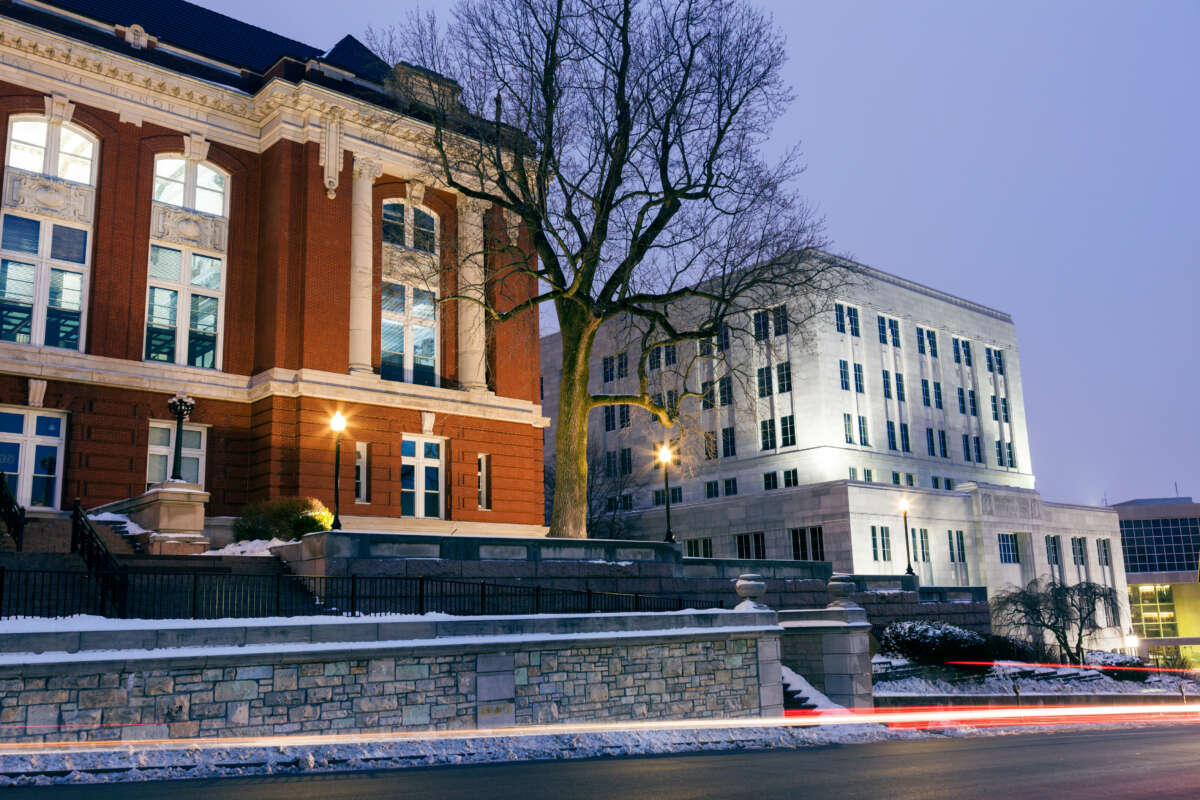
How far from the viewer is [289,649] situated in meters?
14.3

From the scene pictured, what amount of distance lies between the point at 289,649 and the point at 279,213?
2252 centimetres

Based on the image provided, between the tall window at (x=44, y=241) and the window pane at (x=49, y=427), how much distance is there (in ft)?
7.74

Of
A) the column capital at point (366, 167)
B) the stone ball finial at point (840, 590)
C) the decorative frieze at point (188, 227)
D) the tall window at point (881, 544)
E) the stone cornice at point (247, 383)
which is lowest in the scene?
the stone ball finial at point (840, 590)

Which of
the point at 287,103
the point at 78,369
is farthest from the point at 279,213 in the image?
the point at 78,369

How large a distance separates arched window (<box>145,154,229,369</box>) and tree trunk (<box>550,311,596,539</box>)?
503 inches

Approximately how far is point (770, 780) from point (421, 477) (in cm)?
2437

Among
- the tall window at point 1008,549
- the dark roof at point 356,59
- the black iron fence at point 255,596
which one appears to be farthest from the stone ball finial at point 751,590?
the tall window at point 1008,549

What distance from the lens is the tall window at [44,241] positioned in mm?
29172

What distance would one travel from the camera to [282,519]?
27.7 metres

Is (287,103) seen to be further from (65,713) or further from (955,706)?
(955,706)

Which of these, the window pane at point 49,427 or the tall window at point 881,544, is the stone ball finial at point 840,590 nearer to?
the window pane at point 49,427

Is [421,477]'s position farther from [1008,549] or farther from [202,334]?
[1008,549]

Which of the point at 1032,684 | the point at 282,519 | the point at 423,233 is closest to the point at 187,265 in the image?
the point at 423,233

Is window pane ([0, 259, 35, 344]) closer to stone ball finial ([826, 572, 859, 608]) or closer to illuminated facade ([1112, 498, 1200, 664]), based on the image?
stone ball finial ([826, 572, 859, 608])
